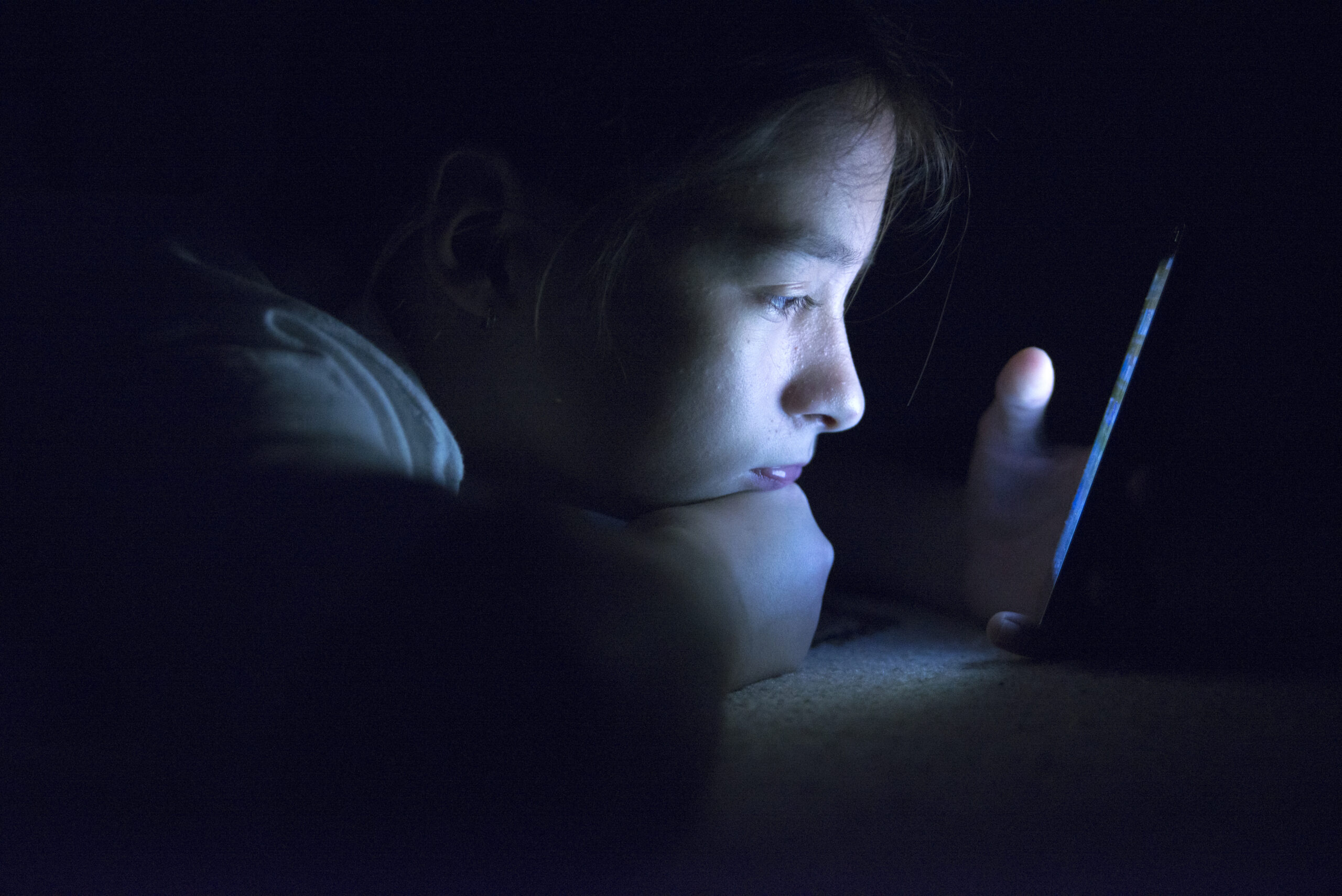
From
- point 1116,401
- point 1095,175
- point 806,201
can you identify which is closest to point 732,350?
point 806,201

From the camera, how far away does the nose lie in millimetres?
674

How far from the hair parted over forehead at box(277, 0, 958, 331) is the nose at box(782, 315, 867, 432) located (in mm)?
137

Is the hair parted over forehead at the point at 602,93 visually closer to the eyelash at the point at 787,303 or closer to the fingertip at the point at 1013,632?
the eyelash at the point at 787,303

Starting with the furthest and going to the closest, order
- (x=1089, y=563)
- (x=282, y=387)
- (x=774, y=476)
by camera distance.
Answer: (x=774, y=476), (x=1089, y=563), (x=282, y=387)

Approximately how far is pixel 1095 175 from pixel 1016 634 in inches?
21.6

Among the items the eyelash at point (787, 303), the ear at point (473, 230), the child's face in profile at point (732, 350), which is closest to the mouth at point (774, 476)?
the child's face in profile at point (732, 350)

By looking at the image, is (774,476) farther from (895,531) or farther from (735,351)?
(895,531)

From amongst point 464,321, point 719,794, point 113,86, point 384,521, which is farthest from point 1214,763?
point 113,86

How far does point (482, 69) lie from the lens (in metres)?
0.64

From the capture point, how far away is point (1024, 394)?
81 cm

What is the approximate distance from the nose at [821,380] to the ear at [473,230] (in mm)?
226

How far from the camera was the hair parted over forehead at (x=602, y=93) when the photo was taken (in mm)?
627

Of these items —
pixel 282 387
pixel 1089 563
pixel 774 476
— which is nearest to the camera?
pixel 282 387

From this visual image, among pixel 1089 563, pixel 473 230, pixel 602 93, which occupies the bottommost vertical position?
pixel 1089 563
